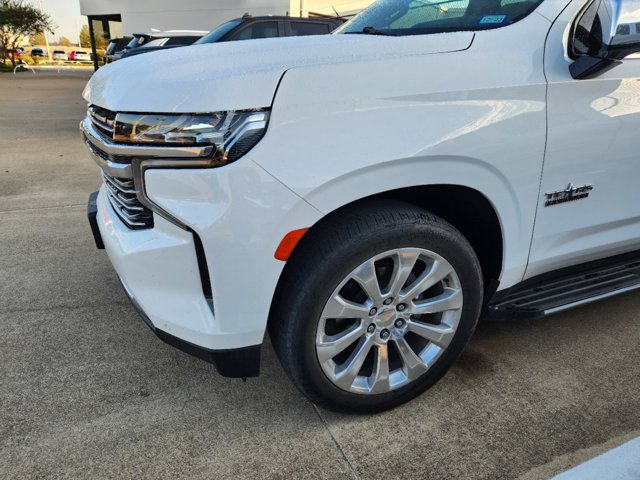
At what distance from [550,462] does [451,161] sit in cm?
122

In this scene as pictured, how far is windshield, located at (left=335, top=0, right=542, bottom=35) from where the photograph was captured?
205 cm

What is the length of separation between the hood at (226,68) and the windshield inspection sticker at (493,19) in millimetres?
216

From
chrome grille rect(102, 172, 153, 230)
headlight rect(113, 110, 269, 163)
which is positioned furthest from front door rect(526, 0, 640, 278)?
chrome grille rect(102, 172, 153, 230)

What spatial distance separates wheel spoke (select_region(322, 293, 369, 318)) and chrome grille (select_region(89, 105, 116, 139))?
977 mm

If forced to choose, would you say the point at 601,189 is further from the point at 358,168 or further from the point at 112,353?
the point at 112,353

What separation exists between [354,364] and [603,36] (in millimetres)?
1557

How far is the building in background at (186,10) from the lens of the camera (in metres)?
20.0

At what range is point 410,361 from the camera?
2.06 m

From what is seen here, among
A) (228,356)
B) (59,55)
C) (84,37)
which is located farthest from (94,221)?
(84,37)

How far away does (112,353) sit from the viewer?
2521 mm

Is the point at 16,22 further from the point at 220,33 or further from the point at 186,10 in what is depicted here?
the point at 220,33

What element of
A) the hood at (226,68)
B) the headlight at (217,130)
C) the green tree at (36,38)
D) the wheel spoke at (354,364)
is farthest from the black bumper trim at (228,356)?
the green tree at (36,38)

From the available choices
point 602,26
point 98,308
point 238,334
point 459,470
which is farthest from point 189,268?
point 602,26

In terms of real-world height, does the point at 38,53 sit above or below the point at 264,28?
below
